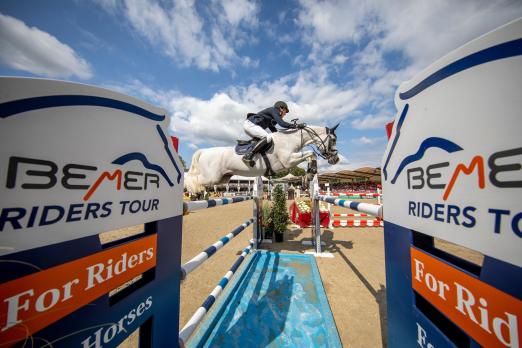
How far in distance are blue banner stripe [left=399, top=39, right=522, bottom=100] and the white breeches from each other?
1661 millimetres

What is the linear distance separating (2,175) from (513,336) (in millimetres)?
1166

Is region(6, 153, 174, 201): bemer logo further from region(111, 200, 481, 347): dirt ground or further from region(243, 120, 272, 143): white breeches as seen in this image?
region(243, 120, 272, 143): white breeches

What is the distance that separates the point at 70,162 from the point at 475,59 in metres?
1.11

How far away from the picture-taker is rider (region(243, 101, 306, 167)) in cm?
225

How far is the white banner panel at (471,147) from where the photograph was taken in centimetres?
45

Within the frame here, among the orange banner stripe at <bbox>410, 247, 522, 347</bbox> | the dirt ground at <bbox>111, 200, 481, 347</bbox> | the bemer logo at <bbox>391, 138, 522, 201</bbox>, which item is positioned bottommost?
the dirt ground at <bbox>111, 200, 481, 347</bbox>

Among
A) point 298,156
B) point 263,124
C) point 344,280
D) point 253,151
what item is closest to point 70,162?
point 253,151

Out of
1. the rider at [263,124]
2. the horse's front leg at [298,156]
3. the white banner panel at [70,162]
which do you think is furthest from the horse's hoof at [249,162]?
the white banner panel at [70,162]

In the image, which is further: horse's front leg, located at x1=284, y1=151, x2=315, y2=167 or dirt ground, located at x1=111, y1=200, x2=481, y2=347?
horse's front leg, located at x1=284, y1=151, x2=315, y2=167

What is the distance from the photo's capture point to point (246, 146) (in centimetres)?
243

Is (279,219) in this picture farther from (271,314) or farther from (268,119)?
(271,314)

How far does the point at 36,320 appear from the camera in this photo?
452 millimetres

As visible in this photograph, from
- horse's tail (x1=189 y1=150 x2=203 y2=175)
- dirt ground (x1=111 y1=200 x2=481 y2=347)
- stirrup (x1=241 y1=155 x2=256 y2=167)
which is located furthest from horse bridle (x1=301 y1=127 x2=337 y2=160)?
dirt ground (x1=111 y1=200 x2=481 y2=347)

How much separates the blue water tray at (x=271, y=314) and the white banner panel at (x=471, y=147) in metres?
1.26
